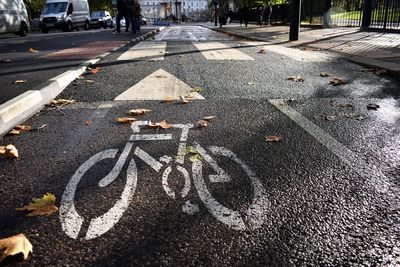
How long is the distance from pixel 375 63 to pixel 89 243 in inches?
271

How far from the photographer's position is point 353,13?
843 inches

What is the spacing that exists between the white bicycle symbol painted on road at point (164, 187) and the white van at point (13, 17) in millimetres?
20821

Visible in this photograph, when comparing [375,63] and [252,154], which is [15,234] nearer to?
[252,154]

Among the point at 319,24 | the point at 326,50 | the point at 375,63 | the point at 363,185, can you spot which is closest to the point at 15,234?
the point at 363,185

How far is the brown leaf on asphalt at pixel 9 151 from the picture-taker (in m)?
3.01

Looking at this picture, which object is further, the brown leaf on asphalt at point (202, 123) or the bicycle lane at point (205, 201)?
the brown leaf on asphalt at point (202, 123)

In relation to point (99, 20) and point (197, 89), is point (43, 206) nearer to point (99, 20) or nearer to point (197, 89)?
point (197, 89)

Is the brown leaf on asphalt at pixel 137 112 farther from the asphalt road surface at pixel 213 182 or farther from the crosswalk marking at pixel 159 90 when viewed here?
the crosswalk marking at pixel 159 90

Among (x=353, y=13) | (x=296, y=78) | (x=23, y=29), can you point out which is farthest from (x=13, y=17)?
(x=296, y=78)

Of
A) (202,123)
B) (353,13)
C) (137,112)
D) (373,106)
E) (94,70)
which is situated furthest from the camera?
(353,13)

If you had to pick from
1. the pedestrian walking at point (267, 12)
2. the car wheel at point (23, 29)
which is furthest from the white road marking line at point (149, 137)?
the pedestrian walking at point (267, 12)

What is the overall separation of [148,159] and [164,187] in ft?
1.67

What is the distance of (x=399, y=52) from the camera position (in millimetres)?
8727

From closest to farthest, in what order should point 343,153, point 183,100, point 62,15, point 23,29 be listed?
point 343,153, point 183,100, point 23,29, point 62,15
